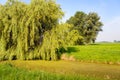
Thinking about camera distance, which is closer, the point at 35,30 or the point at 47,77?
the point at 47,77

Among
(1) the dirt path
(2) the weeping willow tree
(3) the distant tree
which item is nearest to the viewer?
(1) the dirt path

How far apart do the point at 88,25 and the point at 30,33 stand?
43.7 m

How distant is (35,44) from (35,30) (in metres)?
1.78

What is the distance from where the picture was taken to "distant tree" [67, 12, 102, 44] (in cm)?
6912

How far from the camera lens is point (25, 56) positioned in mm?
28266

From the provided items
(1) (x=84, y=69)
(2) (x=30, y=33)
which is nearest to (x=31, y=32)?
(2) (x=30, y=33)

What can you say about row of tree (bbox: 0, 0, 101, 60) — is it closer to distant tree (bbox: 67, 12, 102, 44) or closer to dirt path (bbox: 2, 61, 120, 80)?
dirt path (bbox: 2, 61, 120, 80)

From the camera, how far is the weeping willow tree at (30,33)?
28.0 m

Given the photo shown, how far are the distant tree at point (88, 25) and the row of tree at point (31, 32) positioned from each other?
3988 centimetres

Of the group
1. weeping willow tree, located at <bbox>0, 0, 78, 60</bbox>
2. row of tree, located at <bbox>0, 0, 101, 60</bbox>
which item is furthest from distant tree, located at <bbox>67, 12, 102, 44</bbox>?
weeping willow tree, located at <bbox>0, 0, 78, 60</bbox>

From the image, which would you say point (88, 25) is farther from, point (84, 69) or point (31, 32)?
point (84, 69)

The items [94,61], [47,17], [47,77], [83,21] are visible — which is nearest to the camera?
[47,77]

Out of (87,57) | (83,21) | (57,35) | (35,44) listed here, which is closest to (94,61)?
(87,57)

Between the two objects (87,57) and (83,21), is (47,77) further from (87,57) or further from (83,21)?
(83,21)
